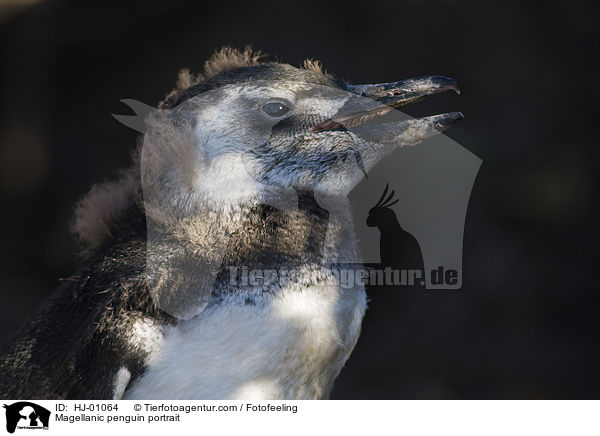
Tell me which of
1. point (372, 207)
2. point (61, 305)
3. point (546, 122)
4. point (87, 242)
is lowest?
point (61, 305)

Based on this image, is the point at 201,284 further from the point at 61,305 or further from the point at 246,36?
the point at 246,36

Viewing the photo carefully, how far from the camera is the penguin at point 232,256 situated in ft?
3.06

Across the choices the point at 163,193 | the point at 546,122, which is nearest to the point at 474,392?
the point at 546,122

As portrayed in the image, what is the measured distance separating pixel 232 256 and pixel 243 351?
142mm

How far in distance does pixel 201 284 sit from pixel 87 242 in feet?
1.17

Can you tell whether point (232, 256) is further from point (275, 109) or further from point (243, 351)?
point (275, 109)

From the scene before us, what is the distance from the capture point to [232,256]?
0.95 m

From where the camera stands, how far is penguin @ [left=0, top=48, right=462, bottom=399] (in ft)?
3.06

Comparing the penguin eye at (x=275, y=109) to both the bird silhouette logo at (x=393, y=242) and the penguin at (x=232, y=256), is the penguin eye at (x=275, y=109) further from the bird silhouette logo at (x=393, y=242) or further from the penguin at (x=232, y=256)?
the bird silhouette logo at (x=393, y=242)

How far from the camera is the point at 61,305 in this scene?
1093mm
